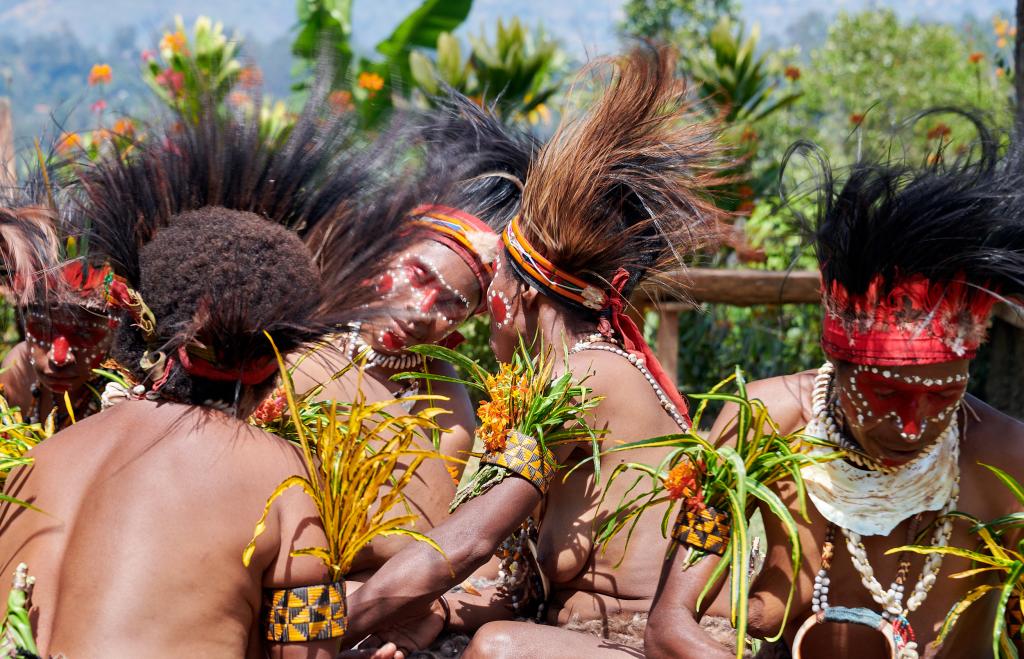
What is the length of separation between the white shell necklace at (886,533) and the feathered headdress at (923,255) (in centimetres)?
26

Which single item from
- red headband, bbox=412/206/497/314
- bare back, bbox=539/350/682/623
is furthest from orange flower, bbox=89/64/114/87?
bare back, bbox=539/350/682/623

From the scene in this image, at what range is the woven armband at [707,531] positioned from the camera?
106 inches

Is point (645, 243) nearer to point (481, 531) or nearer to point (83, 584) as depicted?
point (481, 531)

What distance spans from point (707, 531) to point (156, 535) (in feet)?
4.26

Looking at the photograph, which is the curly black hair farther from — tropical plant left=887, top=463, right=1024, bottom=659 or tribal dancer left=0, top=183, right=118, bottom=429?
tropical plant left=887, top=463, right=1024, bottom=659

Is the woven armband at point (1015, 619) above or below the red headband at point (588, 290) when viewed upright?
below

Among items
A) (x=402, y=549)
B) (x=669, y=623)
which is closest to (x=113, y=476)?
(x=402, y=549)

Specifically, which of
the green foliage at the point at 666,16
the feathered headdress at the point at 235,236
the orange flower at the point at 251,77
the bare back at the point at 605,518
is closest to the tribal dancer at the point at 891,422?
the bare back at the point at 605,518

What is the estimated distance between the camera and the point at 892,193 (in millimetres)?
2627

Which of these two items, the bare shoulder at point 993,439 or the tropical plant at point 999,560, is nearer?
the tropical plant at point 999,560

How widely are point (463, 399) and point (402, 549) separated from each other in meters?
1.08

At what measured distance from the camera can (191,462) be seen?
236 centimetres

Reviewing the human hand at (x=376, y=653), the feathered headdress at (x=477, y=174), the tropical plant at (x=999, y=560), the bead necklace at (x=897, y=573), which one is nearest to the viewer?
the tropical plant at (x=999, y=560)

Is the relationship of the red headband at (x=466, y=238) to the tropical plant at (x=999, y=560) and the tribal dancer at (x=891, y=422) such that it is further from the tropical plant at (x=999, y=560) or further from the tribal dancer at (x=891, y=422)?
the tropical plant at (x=999, y=560)
